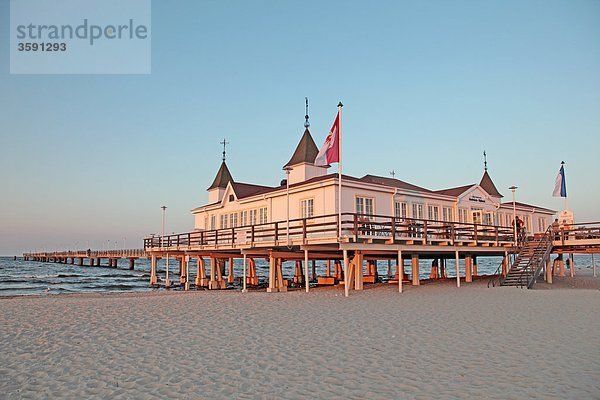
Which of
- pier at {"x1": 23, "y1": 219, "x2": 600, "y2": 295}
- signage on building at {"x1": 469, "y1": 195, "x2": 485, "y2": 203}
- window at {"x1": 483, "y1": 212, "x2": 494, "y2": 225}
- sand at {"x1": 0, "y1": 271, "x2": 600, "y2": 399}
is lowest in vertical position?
sand at {"x1": 0, "y1": 271, "x2": 600, "y2": 399}

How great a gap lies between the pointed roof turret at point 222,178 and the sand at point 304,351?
2045cm

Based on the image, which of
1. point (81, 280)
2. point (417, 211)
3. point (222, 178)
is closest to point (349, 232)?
point (417, 211)

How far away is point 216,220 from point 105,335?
22.0 metres

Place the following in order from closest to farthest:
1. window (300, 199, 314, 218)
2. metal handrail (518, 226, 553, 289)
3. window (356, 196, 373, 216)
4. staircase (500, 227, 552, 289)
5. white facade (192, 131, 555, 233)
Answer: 1. metal handrail (518, 226, 553, 289)
2. staircase (500, 227, 552, 289)
3. white facade (192, 131, 555, 233)
4. window (356, 196, 373, 216)
5. window (300, 199, 314, 218)

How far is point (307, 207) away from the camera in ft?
76.3

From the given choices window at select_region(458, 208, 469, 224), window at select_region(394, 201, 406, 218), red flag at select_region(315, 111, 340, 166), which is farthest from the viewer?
window at select_region(458, 208, 469, 224)

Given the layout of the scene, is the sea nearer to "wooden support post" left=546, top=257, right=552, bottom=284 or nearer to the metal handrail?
the metal handrail

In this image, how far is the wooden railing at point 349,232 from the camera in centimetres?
1983

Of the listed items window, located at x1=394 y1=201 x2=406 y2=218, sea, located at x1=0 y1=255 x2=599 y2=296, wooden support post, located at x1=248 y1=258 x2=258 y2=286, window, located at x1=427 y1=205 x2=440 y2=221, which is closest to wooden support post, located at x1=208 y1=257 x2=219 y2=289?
sea, located at x1=0 y1=255 x2=599 y2=296

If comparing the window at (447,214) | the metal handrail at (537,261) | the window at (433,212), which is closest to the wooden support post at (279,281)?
the window at (433,212)

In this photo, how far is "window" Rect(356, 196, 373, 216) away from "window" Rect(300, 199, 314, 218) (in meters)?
2.15

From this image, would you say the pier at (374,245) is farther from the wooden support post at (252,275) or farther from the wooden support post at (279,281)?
the wooden support post at (252,275)

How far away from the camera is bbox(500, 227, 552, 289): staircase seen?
2201 centimetres

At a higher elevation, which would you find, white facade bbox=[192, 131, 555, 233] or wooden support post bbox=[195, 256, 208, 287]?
white facade bbox=[192, 131, 555, 233]
